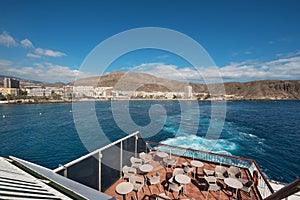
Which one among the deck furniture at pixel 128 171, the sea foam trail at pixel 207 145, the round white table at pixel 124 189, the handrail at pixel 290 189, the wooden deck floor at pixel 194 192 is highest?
the handrail at pixel 290 189

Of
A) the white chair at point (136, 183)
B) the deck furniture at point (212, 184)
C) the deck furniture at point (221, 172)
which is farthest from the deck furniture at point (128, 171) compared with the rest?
the deck furniture at point (221, 172)

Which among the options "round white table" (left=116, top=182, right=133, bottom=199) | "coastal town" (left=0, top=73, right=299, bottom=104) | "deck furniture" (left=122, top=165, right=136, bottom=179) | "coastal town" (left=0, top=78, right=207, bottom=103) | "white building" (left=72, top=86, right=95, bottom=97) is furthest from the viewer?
"coastal town" (left=0, top=73, right=299, bottom=104)

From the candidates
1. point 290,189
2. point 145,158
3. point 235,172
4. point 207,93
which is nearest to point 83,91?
point 207,93

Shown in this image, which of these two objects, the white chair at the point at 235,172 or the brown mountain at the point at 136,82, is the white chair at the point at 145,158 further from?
the brown mountain at the point at 136,82

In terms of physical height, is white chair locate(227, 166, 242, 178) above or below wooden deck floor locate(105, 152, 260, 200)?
above

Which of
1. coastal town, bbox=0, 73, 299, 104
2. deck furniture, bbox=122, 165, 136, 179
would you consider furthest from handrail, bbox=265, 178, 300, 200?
coastal town, bbox=0, 73, 299, 104

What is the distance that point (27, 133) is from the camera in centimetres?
2098

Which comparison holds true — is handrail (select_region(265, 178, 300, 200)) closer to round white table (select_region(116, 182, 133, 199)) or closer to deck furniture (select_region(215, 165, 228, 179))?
round white table (select_region(116, 182, 133, 199))

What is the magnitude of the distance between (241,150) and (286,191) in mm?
16163

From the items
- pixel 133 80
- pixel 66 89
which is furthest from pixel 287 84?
pixel 66 89

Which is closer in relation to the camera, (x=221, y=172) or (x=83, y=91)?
(x=221, y=172)

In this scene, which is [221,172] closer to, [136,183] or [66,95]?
[136,183]

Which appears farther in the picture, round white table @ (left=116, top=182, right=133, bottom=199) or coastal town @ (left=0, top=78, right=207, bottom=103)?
coastal town @ (left=0, top=78, right=207, bottom=103)

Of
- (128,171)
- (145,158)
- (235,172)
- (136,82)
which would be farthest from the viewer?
(136,82)
